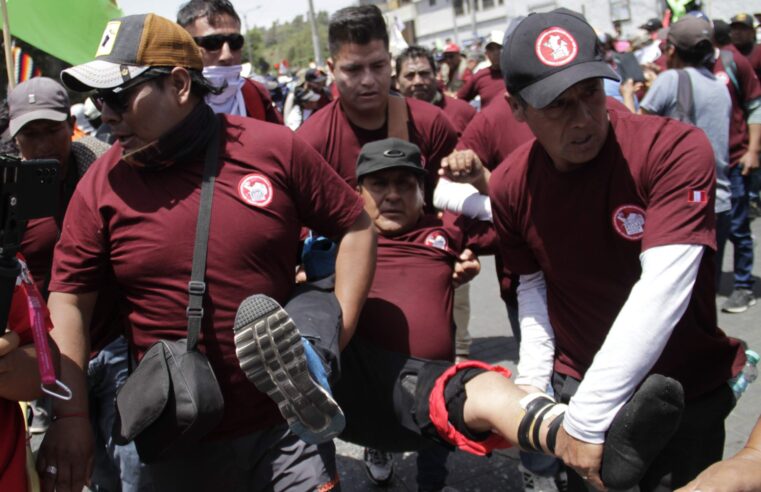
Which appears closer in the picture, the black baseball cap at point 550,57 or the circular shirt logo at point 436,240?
the black baseball cap at point 550,57

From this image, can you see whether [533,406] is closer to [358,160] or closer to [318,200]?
[318,200]

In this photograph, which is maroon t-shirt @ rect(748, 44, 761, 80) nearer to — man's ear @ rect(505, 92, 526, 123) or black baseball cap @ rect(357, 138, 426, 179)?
black baseball cap @ rect(357, 138, 426, 179)

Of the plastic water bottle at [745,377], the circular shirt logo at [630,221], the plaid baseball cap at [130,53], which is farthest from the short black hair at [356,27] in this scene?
the plastic water bottle at [745,377]

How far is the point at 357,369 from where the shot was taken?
10.1 ft

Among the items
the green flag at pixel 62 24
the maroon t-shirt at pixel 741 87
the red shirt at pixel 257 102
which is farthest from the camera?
the maroon t-shirt at pixel 741 87

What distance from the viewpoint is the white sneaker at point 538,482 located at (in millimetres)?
3463

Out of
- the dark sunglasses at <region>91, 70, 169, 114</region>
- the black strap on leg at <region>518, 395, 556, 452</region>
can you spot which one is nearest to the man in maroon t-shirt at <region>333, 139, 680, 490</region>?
the black strap on leg at <region>518, 395, 556, 452</region>

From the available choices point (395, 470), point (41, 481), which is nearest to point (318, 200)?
point (41, 481)

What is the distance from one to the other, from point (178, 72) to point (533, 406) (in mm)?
1578

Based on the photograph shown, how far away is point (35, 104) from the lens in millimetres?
3555

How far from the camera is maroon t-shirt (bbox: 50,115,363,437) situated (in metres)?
2.47

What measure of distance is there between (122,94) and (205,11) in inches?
78.0

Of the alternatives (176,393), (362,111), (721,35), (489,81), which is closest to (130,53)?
(176,393)

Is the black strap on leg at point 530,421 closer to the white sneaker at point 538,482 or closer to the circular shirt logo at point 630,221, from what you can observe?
the circular shirt logo at point 630,221
